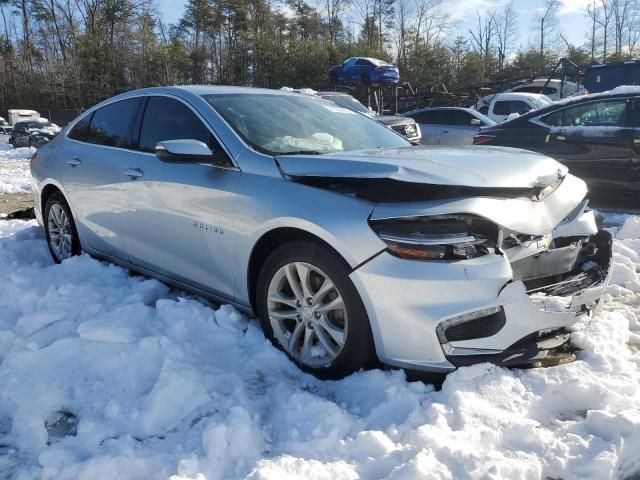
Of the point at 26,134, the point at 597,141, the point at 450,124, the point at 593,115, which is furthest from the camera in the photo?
the point at 26,134

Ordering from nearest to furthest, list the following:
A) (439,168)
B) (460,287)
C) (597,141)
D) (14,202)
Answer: (460,287) < (439,168) < (597,141) < (14,202)

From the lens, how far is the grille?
2.43 meters

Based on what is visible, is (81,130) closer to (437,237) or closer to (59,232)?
(59,232)

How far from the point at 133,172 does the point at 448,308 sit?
2.38 metres

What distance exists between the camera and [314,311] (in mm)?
2744

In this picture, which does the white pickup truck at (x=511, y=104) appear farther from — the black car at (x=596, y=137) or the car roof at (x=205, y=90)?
the car roof at (x=205, y=90)

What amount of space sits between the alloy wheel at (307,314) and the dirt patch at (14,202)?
5954 mm

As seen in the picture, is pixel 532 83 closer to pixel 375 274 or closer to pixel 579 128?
pixel 579 128

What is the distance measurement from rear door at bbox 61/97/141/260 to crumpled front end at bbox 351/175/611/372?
213cm

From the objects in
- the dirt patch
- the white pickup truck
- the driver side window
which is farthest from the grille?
the white pickup truck

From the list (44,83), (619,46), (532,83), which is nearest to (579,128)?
(532,83)

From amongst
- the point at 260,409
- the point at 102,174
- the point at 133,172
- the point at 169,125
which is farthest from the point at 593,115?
the point at 260,409

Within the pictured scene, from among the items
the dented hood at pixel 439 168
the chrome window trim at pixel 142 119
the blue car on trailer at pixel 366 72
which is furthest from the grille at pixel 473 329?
the blue car on trailer at pixel 366 72

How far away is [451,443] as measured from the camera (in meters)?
2.11
